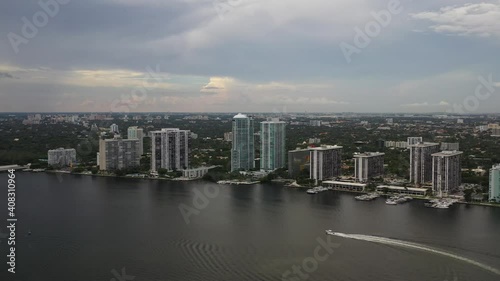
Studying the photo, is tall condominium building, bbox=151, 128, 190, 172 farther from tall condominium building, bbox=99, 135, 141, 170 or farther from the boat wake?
the boat wake

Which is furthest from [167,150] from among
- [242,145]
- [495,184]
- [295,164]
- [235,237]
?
[495,184]

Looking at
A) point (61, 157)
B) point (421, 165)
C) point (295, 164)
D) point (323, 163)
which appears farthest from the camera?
point (61, 157)

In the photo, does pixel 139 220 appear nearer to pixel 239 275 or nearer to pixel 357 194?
pixel 239 275

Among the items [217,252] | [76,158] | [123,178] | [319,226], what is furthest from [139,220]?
[76,158]

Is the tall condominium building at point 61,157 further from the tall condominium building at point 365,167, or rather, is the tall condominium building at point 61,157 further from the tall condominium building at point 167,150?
the tall condominium building at point 365,167

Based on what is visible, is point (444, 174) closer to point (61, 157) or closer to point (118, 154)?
point (118, 154)

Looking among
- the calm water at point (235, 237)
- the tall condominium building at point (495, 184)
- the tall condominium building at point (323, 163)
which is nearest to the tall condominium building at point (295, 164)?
the tall condominium building at point (323, 163)
